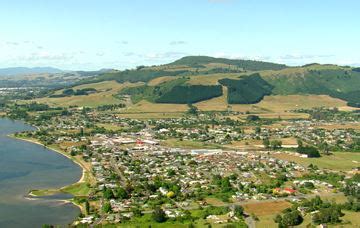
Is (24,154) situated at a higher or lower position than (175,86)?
lower

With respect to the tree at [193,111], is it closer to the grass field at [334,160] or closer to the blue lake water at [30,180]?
the blue lake water at [30,180]

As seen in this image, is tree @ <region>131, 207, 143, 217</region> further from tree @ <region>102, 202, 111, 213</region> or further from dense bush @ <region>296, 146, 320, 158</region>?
dense bush @ <region>296, 146, 320, 158</region>

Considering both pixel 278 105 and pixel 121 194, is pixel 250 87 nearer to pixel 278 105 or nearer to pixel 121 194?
pixel 278 105

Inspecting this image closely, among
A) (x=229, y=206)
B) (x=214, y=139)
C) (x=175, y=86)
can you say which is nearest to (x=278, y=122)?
(x=214, y=139)

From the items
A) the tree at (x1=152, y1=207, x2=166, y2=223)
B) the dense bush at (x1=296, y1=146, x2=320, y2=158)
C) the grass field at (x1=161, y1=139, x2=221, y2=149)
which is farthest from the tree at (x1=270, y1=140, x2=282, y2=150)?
the tree at (x1=152, y1=207, x2=166, y2=223)

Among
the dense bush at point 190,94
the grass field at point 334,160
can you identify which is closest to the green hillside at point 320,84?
the dense bush at point 190,94

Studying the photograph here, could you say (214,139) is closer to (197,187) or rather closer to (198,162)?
(198,162)

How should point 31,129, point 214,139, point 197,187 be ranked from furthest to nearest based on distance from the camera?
point 31,129 → point 214,139 → point 197,187

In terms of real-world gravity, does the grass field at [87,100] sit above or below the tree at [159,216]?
above
